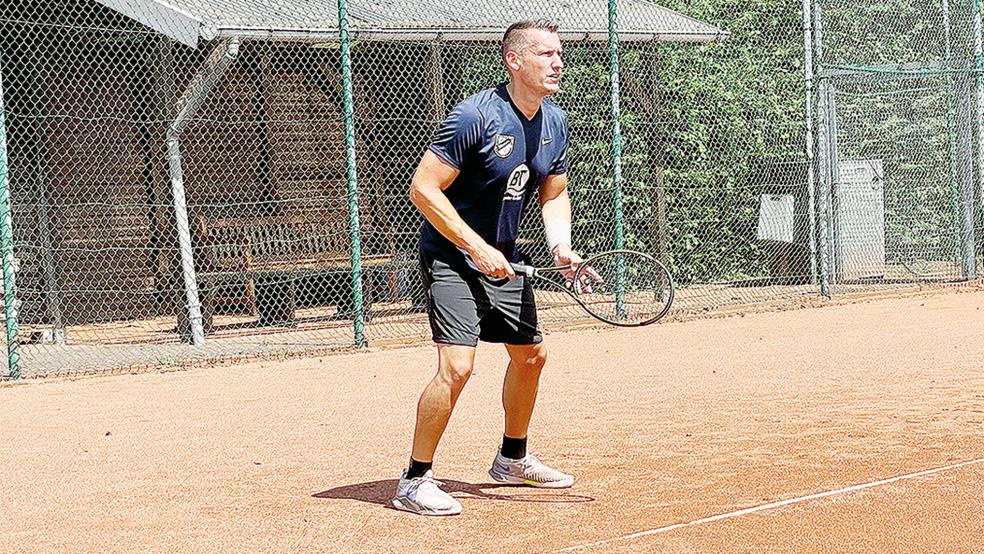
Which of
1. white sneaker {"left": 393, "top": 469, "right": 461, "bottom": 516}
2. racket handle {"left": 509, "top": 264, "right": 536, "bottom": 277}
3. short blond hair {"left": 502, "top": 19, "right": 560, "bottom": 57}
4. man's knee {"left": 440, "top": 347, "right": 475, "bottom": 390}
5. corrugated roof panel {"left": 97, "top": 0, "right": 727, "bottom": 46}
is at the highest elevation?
corrugated roof panel {"left": 97, "top": 0, "right": 727, "bottom": 46}

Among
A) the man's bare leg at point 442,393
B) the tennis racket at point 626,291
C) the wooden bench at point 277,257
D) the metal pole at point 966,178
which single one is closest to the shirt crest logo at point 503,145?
the man's bare leg at point 442,393

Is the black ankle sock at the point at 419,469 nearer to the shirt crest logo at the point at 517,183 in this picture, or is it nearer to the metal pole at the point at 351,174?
the shirt crest logo at the point at 517,183

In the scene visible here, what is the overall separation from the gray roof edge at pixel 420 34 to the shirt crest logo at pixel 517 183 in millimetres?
7461

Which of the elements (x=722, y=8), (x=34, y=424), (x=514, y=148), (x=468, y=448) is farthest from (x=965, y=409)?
(x=722, y=8)

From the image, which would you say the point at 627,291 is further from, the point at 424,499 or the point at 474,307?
the point at 424,499

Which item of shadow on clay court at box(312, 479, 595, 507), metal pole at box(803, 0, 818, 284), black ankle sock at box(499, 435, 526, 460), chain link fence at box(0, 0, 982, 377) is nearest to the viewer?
shadow on clay court at box(312, 479, 595, 507)

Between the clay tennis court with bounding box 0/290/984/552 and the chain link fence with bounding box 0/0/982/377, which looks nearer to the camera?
the clay tennis court with bounding box 0/290/984/552

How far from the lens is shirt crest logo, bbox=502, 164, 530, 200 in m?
5.57

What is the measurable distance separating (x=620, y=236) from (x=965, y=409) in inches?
242

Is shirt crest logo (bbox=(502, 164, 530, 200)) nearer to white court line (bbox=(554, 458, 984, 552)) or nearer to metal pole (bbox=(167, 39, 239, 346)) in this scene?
white court line (bbox=(554, 458, 984, 552))

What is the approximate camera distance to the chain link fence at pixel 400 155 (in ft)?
46.5

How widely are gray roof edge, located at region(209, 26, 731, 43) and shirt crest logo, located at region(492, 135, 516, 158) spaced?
755cm

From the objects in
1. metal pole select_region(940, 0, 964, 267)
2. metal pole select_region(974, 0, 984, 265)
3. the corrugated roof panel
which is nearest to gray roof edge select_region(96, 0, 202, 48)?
the corrugated roof panel

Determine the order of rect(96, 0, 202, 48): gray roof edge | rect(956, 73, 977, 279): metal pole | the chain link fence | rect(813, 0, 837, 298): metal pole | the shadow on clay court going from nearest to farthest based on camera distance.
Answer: the shadow on clay court
rect(96, 0, 202, 48): gray roof edge
the chain link fence
rect(813, 0, 837, 298): metal pole
rect(956, 73, 977, 279): metal pole
